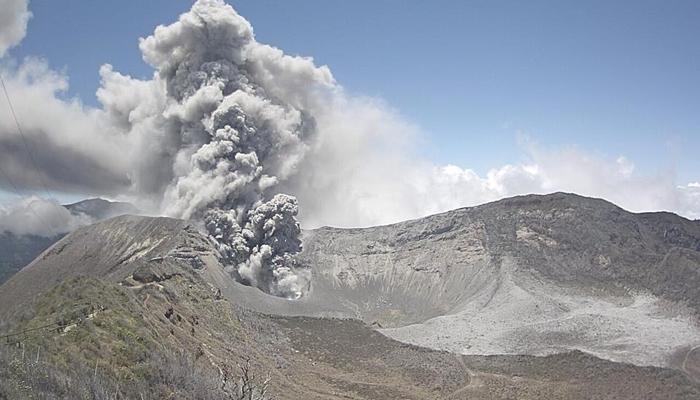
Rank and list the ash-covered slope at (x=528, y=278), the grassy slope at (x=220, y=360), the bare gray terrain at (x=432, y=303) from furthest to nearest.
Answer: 1. the ash-covered slope at (x=528, y=278)
2. the bare gray terrain at (x=432, y=303)
3. the grassy slope at (x=220, y=360)

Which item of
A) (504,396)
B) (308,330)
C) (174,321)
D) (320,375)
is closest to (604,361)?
(504,396)

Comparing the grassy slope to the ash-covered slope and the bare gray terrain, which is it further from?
the ash-covered slope

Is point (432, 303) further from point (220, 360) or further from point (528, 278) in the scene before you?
point (220, 360)

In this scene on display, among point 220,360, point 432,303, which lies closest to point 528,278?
point 432,303

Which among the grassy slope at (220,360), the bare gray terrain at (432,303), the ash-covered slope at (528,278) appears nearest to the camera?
the grassy slope at (220,360)

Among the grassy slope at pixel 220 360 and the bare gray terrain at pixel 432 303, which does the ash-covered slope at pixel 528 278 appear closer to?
the bare gray terrain at pixel 432 303

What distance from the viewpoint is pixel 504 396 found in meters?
72.1

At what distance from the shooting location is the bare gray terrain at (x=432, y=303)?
7056 cm

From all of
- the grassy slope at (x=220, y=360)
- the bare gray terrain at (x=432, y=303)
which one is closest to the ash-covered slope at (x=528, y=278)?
the bare gray terrain at (x=432, y=303)

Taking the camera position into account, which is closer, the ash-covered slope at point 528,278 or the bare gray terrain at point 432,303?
the bare gray terrain at point 432,303

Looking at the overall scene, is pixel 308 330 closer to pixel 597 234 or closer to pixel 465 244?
pixel 465 244

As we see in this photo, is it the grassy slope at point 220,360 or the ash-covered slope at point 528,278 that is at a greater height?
the ash-covered slope at point 528,278

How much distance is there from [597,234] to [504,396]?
78.1 m

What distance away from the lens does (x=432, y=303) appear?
132 m
